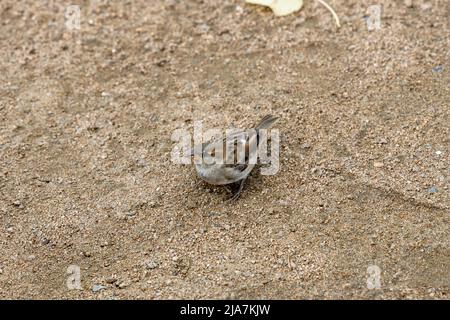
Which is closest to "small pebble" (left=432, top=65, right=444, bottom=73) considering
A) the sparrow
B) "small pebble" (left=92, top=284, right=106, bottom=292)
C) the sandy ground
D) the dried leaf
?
the sandy ground

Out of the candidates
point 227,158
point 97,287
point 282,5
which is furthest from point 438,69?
point 97,287

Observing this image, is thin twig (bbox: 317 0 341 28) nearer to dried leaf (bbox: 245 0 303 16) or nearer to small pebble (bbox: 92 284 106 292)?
dried leaf (bbox: 245 0 303 16)

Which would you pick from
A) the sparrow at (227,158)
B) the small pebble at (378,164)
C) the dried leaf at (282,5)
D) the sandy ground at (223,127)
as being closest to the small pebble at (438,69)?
the sandy ground at (223,127)

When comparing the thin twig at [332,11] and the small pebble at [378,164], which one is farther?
the thin twig at [332,11]

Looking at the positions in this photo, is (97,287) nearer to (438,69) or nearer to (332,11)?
(438,69)

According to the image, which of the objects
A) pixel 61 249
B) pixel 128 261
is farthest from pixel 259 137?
pixel 61 249

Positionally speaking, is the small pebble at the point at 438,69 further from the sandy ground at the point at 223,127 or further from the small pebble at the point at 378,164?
the small pebble at the point at 378,164

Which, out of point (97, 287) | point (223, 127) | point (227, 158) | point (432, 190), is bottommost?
point (97, 287)
